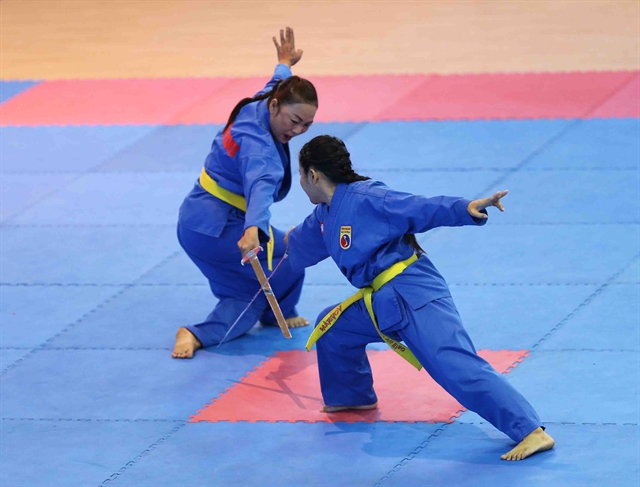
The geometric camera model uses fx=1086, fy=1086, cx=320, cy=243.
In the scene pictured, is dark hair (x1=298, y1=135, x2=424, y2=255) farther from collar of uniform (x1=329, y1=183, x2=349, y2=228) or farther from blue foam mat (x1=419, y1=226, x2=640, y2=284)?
blue foam mat (x1=419, y1=226, x2=640, y2=284)

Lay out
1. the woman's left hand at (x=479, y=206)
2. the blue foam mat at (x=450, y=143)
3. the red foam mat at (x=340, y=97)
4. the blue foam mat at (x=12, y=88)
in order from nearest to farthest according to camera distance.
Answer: the woman's left hand at (x=479, y=206), the blue foam mat at (x=450, y=143), the red foam mat at (x=340, y=97), the blue foam mat at (x=12, y=88)

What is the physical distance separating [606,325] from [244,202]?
1988 millimetres

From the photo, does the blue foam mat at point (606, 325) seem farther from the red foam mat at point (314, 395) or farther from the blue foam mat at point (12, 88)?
the blue foam mat at point (12, 88)

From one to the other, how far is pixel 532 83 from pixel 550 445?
634 cm

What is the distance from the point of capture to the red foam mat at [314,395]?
4918 millimetres

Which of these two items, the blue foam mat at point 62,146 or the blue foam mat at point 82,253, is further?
the blue foam mat at point 62,146

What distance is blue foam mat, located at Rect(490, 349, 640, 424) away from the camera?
15.5ft

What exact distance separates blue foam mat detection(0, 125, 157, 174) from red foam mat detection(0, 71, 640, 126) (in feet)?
0.74

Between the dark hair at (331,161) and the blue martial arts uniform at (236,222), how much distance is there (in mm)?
663

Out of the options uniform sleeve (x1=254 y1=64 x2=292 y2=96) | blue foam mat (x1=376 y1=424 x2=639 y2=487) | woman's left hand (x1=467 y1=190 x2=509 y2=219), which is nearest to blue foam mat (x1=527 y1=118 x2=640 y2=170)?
uniform sleeve (x1=254 y1=64 x2=292 y2=96)

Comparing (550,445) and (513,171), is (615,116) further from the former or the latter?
(550,445)

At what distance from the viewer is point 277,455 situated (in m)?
4.59

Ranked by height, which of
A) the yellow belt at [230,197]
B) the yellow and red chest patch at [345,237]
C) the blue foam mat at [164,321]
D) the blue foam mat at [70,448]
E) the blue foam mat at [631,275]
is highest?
the yellow and red chest patch at [345,237]

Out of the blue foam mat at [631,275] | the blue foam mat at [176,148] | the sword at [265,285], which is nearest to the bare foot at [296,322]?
the sword at [265,285]
